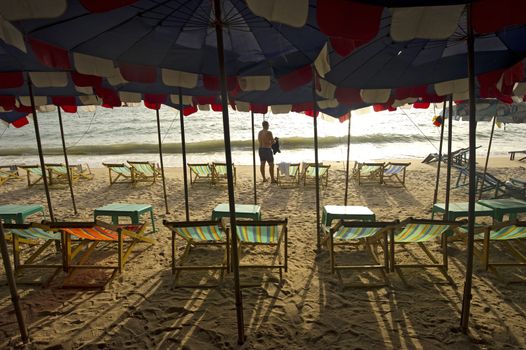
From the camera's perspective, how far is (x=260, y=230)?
341cm

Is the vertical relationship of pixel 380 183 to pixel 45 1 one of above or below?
below

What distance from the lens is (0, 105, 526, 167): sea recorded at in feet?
67.8

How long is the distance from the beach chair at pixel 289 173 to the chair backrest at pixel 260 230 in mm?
5246

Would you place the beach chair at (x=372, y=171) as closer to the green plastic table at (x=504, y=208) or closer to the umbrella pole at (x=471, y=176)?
the green plastic table at (x=504, y=208)

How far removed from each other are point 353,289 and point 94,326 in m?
2.65

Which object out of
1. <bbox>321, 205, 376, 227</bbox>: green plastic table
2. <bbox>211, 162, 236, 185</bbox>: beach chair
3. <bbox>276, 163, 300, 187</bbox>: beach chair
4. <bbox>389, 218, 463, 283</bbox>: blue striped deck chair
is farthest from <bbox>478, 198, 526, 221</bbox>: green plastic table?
<bbox>211, 162, 236, 185</bbox>: beach chair

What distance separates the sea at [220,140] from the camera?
67.8 feet

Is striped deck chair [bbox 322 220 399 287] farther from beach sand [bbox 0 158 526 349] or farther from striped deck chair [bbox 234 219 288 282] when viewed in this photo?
striped deck chair [bbox 234 219 288 282]

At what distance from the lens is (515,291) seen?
10.4ft

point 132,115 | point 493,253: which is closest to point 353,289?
point 493,253

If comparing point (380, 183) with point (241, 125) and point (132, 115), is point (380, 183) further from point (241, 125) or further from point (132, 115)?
point (132, 115)

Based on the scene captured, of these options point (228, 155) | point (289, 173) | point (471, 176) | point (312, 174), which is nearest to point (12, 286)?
point (228, 155)

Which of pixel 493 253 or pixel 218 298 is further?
pixel 493 253

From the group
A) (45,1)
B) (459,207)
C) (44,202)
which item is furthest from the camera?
(44,202)
